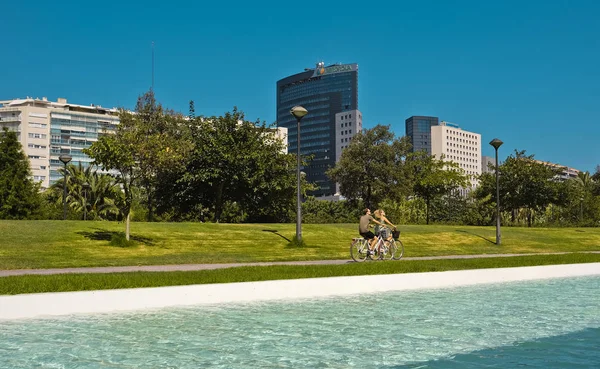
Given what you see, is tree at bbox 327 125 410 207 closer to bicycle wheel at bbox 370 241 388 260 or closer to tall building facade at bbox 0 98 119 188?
bicycle wheel at bbox 370 241 388 260

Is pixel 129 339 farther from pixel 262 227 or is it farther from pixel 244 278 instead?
pixel 262 227

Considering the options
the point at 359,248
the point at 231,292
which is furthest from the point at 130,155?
the point at 231,292

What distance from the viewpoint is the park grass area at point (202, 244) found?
19.5 metres

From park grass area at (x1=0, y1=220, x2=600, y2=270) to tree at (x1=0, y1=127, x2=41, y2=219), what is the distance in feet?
42.1

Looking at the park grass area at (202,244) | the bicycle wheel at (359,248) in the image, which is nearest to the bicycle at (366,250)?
the bicycle wheel at (359,248)

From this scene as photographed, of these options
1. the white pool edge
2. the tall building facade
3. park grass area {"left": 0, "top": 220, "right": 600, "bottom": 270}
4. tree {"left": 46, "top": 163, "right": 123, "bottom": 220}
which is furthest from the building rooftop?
the white pool edge

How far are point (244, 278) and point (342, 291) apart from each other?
7.80ft

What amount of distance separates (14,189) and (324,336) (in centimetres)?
3651

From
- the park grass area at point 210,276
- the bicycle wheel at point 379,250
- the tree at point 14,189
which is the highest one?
the tree at point 14,189

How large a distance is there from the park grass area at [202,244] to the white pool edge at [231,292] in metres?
6.64

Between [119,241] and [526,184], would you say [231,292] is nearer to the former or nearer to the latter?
[119,241]

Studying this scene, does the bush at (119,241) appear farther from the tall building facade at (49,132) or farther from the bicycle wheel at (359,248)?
the tall building facade at (49,132)

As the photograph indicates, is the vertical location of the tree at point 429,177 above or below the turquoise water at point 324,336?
above

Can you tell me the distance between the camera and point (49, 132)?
136 m
